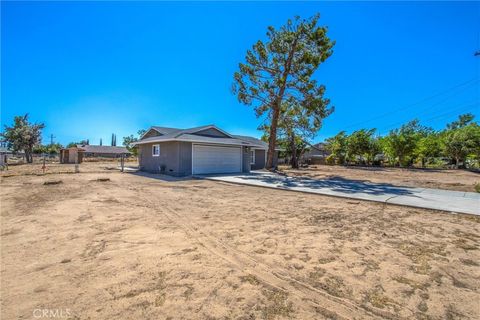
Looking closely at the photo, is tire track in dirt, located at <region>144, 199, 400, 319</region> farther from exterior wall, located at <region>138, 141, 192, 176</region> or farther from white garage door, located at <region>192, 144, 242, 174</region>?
white garage door, located at <region>192, 144, 242, 174</region>

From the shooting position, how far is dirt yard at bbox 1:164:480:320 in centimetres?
221

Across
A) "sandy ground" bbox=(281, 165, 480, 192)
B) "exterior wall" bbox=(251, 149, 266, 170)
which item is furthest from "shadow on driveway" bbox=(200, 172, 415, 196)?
"exterior wall" bbox=(251, 149, 266, 170)

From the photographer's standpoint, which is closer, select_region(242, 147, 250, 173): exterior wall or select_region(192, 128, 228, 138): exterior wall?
select_region(192, 128, 228, 138): exterior wall

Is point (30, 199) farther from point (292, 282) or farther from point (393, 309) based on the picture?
point (393, 309)

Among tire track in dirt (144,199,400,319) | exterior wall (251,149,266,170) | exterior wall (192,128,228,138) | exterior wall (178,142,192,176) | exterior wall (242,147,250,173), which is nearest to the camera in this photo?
tire track in dirt (144,199,400,319)

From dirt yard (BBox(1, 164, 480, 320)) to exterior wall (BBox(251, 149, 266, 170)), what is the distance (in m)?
17.0

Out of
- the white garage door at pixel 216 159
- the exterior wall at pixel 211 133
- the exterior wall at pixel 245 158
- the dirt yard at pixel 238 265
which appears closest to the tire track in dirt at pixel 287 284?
the dirt yard at pixel 238 265

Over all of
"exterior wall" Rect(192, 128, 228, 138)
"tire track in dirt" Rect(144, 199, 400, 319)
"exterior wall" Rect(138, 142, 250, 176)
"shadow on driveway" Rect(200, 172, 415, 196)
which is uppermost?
"exterior wall" Rect(192, 128, 228, 138)

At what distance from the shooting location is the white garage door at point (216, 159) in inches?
606

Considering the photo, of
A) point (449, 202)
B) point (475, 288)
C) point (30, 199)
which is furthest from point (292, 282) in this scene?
point (30, 199)

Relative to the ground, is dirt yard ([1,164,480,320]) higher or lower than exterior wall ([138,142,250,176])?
lower

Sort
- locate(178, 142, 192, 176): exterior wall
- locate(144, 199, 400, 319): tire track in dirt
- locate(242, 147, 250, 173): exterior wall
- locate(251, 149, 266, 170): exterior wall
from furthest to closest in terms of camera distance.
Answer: locate(251, 149, 266, 170): exterior wall
locate(242, 147, 250, 173): exterior wall
locate(178, 142, 192, 176): exterior wall
locate(144, 199, 400, 319): tire track in dirt

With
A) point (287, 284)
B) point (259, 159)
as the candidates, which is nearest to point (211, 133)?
point (259, 159)

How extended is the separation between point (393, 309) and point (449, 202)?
6706mm
